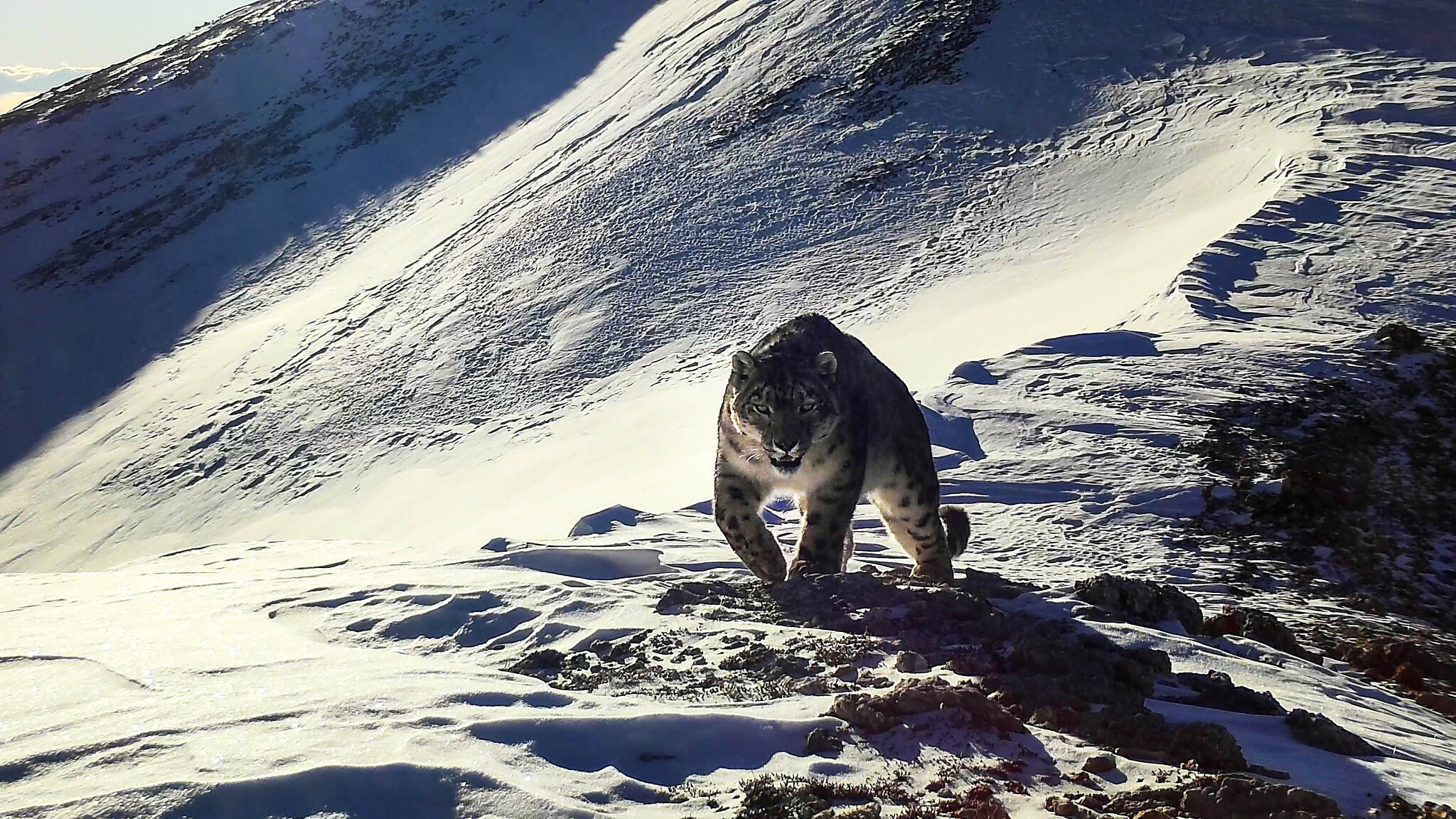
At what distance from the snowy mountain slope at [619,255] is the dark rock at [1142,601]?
638 cm

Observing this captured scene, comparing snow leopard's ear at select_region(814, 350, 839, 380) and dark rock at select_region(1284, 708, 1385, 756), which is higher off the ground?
snow leopard's ear at select_region(814, 350, 839, 380)

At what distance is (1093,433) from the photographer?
491 inches

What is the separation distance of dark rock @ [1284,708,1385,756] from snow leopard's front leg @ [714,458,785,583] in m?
3.62

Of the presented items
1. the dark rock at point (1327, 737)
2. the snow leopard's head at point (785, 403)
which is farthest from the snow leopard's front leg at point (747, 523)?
the dark rock at point (1327, 737)

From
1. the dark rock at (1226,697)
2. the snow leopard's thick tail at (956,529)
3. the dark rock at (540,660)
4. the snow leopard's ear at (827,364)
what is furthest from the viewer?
the snow leopard's thick tail at (956,529)

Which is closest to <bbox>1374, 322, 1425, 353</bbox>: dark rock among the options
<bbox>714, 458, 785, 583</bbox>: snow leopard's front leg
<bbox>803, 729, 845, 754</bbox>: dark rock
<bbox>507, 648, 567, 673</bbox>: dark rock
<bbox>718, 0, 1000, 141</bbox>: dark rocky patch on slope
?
<bbox>714, 458, 785, 583</bbox>: snow leopard's front leg

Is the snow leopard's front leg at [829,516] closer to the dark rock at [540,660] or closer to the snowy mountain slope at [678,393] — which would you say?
the snowy mountain slope at [678,393]

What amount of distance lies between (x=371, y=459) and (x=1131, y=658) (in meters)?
21.6

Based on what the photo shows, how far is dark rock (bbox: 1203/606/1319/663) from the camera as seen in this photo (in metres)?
7.12

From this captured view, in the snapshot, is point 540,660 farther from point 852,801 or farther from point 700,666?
point 852,801

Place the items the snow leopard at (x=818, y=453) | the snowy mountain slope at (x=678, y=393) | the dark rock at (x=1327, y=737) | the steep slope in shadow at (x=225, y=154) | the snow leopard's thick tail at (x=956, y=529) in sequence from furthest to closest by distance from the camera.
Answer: the steep slope in shadow at (x=225, y=154), the snow leopard's thick tail at (x=956, y=529), the snow leopard at (x=818, y=453), the dark rock at (x=1327, y=737), the snowy mountain slope at (x=678, y=393)

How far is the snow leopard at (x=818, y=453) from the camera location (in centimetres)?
730

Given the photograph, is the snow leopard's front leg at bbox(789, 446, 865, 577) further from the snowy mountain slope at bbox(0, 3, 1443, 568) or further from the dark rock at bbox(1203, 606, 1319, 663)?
the snowy mountain slope at bbox(0, 3, 1443, 568)

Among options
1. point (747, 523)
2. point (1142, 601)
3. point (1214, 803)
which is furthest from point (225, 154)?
point (1214, 803)
